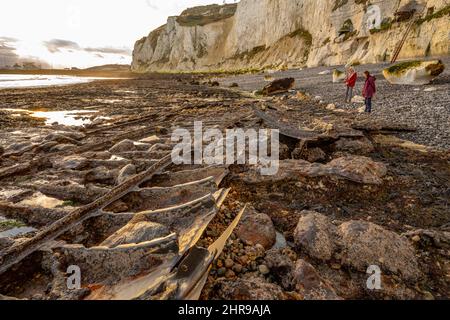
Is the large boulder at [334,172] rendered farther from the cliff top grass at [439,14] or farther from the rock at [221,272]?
the cliff top grass at [439,14]

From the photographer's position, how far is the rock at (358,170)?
15.1 feet

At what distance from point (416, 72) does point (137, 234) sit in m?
18.1

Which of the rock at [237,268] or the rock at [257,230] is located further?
the rock at [257,230]

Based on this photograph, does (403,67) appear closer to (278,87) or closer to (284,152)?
(278,87)

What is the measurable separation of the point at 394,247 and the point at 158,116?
35.1ft

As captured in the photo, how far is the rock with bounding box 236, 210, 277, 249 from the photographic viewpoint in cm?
317

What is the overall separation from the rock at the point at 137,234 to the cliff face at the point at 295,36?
30.8 m

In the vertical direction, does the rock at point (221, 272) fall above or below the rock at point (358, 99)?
below

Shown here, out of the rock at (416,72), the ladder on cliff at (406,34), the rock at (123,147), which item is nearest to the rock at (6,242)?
the rock at (123,147)

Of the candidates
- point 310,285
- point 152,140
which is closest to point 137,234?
point 310,285

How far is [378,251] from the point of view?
2803 mm

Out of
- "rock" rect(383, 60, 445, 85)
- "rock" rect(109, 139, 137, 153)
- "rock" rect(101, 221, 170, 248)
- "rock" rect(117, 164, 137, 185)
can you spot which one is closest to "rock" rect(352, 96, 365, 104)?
"rock" rect(383, 60, 445, 85)

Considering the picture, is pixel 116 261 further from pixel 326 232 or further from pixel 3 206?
pixel 3 206
